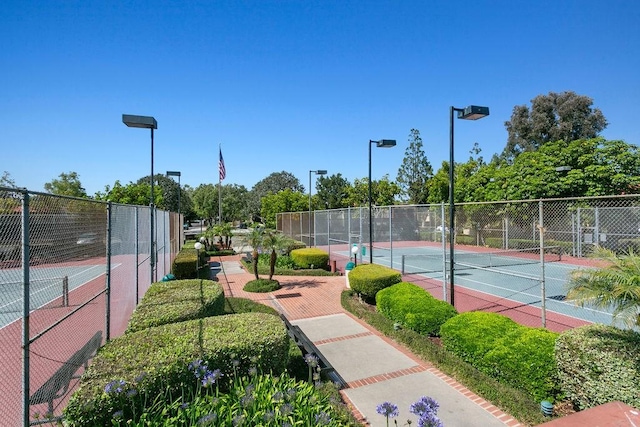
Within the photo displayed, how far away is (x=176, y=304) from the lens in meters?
5.64

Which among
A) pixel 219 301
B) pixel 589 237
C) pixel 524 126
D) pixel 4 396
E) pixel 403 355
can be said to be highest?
pixel 524 126

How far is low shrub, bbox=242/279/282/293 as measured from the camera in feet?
39.0

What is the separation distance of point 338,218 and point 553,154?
13.6 meters

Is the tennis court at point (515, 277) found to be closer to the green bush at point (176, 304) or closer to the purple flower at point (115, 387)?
the green bush at point (176, 304)

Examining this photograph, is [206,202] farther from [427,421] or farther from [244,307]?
[427,421]

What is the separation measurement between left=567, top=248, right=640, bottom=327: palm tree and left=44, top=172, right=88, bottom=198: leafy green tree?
1740 inches

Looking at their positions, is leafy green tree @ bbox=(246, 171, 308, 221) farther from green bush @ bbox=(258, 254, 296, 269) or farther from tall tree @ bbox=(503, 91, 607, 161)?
green bush @ bbox=(258, 254, 296, 269)

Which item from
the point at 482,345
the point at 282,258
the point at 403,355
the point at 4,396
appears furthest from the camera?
the point at 282,258

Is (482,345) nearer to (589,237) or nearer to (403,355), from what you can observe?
(403,355)

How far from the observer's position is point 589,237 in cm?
859

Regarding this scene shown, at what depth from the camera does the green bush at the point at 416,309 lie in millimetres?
6484

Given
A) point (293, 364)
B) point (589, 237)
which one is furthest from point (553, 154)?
point (293, 364)

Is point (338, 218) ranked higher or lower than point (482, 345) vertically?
higher

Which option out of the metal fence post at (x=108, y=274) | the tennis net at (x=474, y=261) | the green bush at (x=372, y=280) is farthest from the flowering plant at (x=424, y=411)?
the tennis net at (x=474, y=261)
